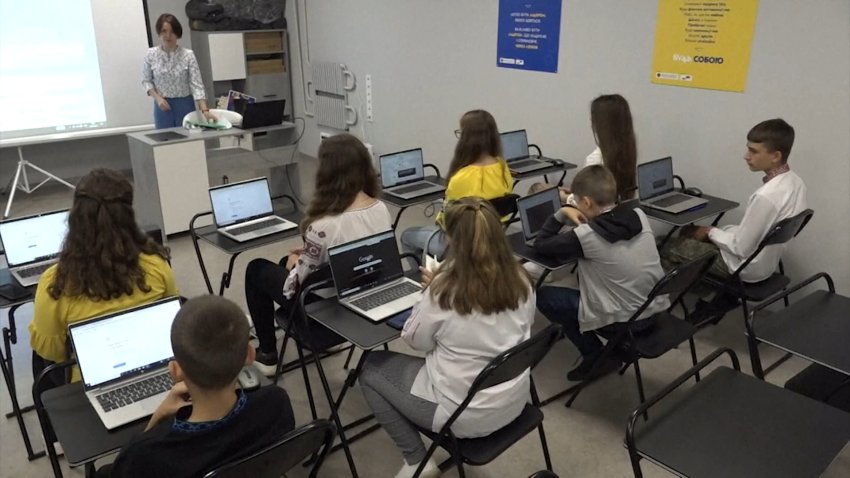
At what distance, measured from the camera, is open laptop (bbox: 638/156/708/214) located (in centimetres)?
363

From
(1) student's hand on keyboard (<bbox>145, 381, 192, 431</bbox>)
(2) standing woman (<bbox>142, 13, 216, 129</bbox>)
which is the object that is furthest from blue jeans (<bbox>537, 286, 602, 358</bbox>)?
(2) standing woman (<bbox>142, 13, 216, 129</bbox>)

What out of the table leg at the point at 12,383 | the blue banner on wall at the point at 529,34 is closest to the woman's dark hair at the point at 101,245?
the table leg at the point at 12,383

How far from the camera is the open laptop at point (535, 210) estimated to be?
10.3 ft

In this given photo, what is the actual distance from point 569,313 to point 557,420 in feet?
1.54

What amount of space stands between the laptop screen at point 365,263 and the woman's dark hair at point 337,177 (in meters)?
0.27

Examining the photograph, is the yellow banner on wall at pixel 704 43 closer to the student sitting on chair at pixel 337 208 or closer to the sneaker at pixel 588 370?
the sneaker at pixel 588 370

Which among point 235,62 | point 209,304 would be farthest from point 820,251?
point 235,62

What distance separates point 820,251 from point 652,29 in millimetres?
1679

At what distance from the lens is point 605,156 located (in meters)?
3.60

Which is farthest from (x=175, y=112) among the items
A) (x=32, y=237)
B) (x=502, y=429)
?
(x=502, y=429)

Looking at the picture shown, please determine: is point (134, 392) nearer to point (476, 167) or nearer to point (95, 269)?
point (95, 269)

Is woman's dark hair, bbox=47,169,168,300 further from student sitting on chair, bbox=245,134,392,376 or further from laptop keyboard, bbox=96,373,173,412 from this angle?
student sitting on chair, bbox=245,134,392,376

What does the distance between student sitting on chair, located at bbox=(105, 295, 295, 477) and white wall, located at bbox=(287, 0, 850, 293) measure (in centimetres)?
334

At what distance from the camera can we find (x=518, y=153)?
4691mm
